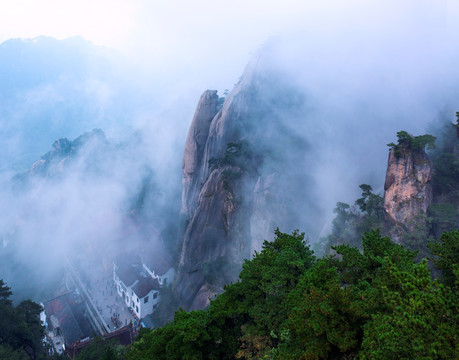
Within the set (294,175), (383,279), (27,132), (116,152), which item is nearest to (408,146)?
(294,175)

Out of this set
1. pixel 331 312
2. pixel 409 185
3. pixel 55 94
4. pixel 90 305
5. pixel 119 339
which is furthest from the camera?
pixel 55 94

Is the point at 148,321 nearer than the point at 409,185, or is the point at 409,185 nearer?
the point at 409,185

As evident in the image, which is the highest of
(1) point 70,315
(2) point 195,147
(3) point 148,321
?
(2) point 195,147

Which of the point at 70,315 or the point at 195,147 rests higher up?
the point at 195,147

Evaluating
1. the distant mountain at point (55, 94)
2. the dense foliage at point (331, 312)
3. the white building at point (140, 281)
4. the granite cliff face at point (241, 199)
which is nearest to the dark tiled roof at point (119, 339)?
the white building at point (140, 281)

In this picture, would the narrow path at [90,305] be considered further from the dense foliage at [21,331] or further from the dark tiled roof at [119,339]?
the dense foliage at [21,331]

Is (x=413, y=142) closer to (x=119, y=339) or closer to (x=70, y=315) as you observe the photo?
(x=119, y=339)

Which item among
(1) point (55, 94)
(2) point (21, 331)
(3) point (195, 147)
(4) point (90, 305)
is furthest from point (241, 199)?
(1) point (55, 94)

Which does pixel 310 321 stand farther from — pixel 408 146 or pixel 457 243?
pixel 408 146
